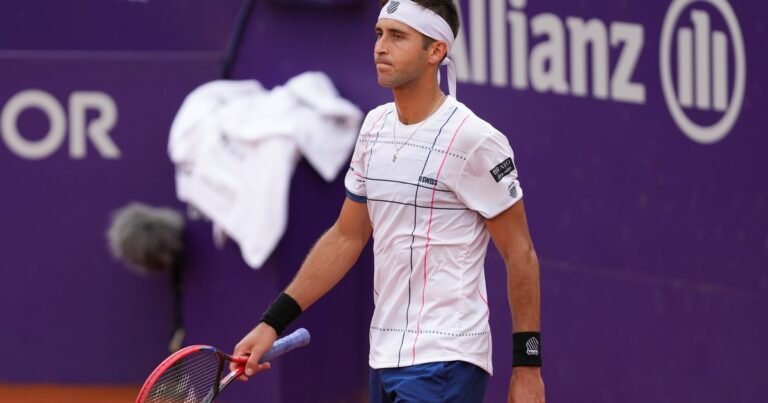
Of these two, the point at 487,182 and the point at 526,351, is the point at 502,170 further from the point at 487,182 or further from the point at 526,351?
the point at 526,351

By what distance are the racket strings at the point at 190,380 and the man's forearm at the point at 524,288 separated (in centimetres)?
82

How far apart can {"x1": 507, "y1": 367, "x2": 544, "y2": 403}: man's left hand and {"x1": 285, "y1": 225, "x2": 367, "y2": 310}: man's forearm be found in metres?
0.66

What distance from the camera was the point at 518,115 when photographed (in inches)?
252

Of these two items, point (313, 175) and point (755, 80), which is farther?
point (313, 175)

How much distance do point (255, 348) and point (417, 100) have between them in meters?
0.82

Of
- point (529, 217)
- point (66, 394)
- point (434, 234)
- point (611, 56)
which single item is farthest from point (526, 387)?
point (66, 394)

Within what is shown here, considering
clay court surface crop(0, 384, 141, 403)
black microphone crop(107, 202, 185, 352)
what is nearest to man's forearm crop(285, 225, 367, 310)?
black microphone crop(107, 202, 185, 352)

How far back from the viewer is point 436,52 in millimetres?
4152

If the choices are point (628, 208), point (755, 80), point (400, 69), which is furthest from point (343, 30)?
point (400, 69)

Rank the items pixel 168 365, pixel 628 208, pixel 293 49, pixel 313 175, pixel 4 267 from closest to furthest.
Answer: pixel 168 365 → pixel 628 208 → pixel 313 175 → pixel 293 49 → pixel 4 267

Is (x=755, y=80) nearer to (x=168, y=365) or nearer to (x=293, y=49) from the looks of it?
(x=168, y=365)

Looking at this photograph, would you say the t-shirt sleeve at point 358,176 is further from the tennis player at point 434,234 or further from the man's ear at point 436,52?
the man's ear at point 436,52

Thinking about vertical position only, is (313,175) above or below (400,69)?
below

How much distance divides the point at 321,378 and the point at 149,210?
136 centimetres
